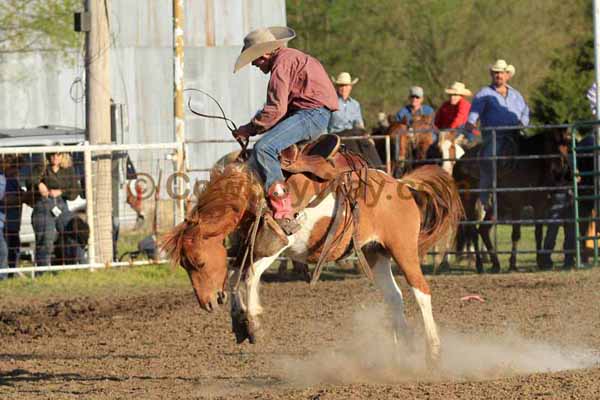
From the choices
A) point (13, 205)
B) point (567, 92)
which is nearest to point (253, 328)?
point (13, 205)

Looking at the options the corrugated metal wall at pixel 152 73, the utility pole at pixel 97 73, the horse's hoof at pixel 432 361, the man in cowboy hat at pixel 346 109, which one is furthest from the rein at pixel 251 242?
the corrugated metal wall at pixel 152 73

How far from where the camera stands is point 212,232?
7387 millimetres

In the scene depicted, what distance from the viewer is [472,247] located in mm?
15453

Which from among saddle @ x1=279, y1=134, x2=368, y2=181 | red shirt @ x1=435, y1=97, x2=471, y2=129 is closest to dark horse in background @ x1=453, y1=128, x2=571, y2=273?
red shirt @ x1=435, y1=97, x2=471, y2=129

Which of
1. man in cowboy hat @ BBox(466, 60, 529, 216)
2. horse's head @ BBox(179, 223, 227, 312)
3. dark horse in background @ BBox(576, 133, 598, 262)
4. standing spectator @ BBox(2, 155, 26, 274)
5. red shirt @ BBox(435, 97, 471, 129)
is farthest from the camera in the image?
red shirt @ BBox(435, 97, 471, 129)

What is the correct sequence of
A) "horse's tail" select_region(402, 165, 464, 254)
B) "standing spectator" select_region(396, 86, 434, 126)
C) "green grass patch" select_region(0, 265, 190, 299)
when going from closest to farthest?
1. "horse's tail" select_region(402, 165, 464, 254)
2. "green grass patch" select_region(0, 265, 190, 299)
3. "standing spectator" select_region(396, 86, 434, 126)

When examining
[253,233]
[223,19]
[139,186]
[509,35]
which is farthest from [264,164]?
[509,35]

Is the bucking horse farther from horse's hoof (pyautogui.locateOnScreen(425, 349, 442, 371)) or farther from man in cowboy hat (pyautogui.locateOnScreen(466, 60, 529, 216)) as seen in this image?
man in cowboy hat (pyautogui.locateOnScreen(466, 60, 529, 216))

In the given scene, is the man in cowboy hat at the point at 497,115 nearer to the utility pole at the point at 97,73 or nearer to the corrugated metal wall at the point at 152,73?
the utility pole at the point at 97,73

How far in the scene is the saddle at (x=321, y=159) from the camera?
7609 mm

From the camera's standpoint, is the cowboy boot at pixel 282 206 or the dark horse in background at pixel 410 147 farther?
the dark horse in background at pixel 410 147

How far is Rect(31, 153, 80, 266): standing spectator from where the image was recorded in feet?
45.9

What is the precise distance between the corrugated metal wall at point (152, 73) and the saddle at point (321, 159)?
600 inches

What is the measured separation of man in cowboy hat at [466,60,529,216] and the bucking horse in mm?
5671
